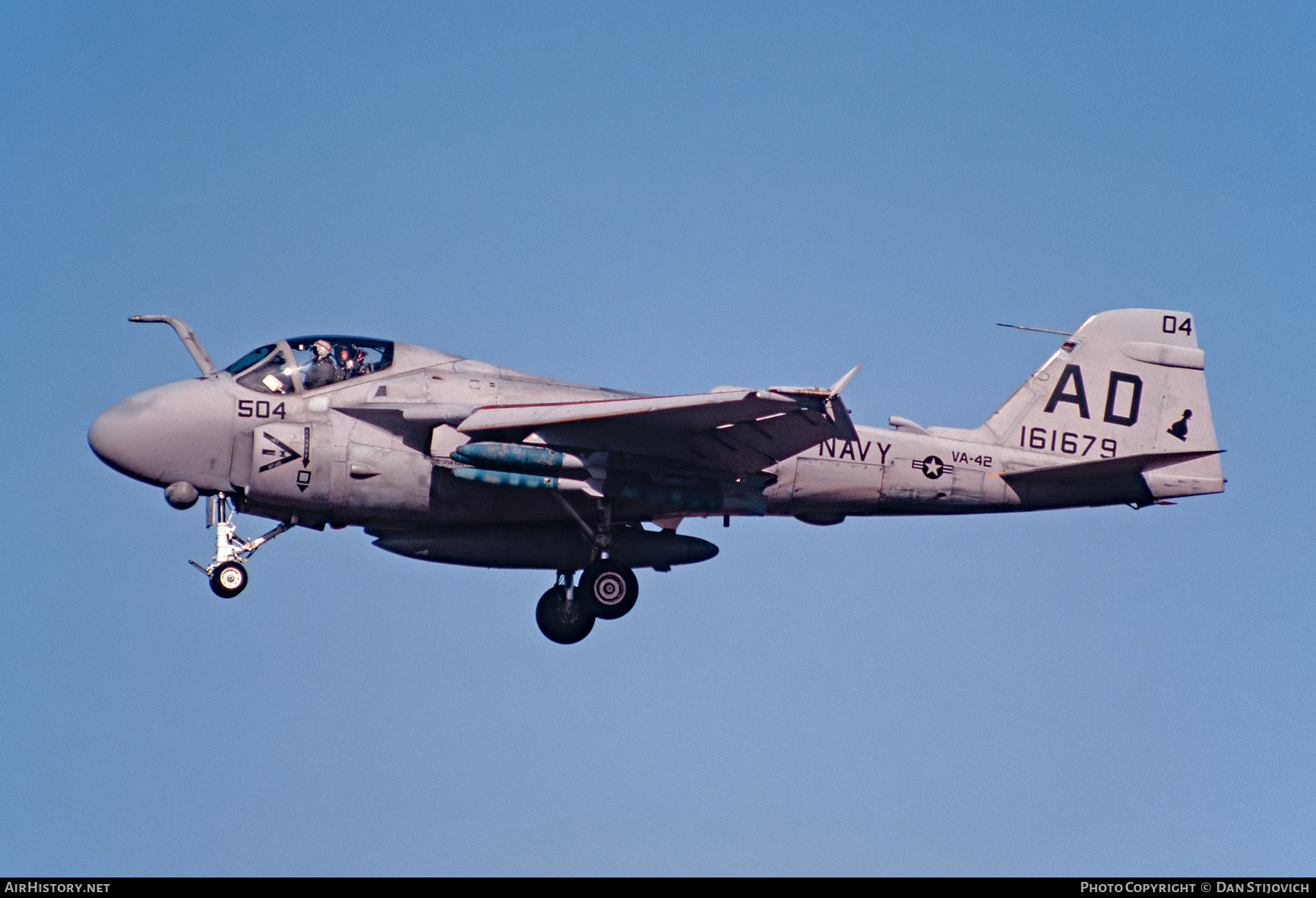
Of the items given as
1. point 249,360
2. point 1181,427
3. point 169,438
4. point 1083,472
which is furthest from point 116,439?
point 1181,427

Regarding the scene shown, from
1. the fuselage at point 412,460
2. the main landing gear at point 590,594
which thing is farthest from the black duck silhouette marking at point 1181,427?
the main landing gear at point 590,594

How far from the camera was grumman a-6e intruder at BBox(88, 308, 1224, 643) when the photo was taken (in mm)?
20047

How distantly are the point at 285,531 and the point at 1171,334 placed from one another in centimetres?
1191

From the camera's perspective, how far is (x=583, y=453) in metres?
20.5

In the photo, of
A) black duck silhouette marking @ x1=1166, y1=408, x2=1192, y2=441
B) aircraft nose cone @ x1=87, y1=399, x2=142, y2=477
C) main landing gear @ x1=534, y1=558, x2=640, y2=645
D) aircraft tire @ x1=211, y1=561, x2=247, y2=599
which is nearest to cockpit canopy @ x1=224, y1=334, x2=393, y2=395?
aircraft nose cone @ x1=87, y1=399, x2=142, y2=477

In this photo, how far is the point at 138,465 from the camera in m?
20.0

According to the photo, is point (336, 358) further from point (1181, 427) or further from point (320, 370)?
point (1181, 427)

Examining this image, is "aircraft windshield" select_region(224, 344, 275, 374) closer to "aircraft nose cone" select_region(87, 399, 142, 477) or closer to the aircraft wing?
"aircraft nose cone" select_region(87, 399, 142, 477)

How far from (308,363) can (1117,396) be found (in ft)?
34.7

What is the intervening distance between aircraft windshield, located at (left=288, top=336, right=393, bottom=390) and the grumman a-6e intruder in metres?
0.02

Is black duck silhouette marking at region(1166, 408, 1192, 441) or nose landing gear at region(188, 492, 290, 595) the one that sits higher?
black duck silhouette marking at region(1166, 408, 1192, 441)

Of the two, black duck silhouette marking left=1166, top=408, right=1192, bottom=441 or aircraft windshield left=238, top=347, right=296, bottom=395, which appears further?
black duck silhouette marking left=1166, top=408, right=1192, bottom=441
